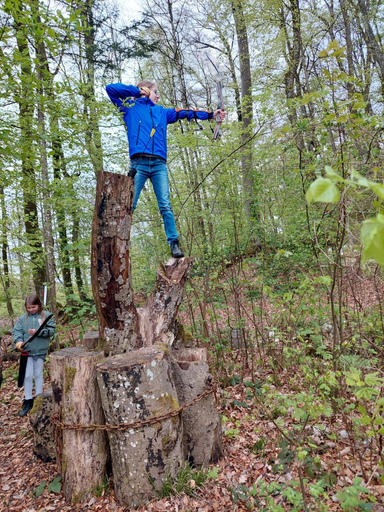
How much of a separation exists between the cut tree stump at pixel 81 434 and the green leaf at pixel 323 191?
2693 mm

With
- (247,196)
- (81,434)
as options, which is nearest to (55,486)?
(81,434)

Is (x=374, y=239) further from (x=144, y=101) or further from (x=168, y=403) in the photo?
(x=144, y=101)

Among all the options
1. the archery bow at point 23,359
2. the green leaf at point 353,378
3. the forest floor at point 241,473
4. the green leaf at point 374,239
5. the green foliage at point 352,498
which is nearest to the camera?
the green leaf at point 374,239

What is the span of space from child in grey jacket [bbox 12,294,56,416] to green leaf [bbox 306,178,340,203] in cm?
479

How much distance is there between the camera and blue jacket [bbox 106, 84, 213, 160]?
3799mm

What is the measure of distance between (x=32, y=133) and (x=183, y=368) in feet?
12.5

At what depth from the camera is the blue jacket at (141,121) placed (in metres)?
3.80

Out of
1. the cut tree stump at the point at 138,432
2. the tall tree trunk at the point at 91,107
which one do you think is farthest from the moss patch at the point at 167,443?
the tall tree trunk at the point at 91,107

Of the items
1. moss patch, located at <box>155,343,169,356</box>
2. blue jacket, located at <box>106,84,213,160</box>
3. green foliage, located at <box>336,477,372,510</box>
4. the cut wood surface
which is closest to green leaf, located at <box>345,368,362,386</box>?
green foliage, located at <box>336,477,372,510</box>

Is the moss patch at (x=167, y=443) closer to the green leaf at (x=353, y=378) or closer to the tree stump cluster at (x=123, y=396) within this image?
the tree stump cluster at (x=123, y=396)

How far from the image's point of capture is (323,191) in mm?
749

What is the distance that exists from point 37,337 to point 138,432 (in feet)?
9.24

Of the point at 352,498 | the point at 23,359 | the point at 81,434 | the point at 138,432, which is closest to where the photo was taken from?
the point at 352,498

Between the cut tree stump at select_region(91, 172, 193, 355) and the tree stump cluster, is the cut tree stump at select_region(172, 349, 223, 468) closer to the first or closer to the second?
the tree stump cluster
